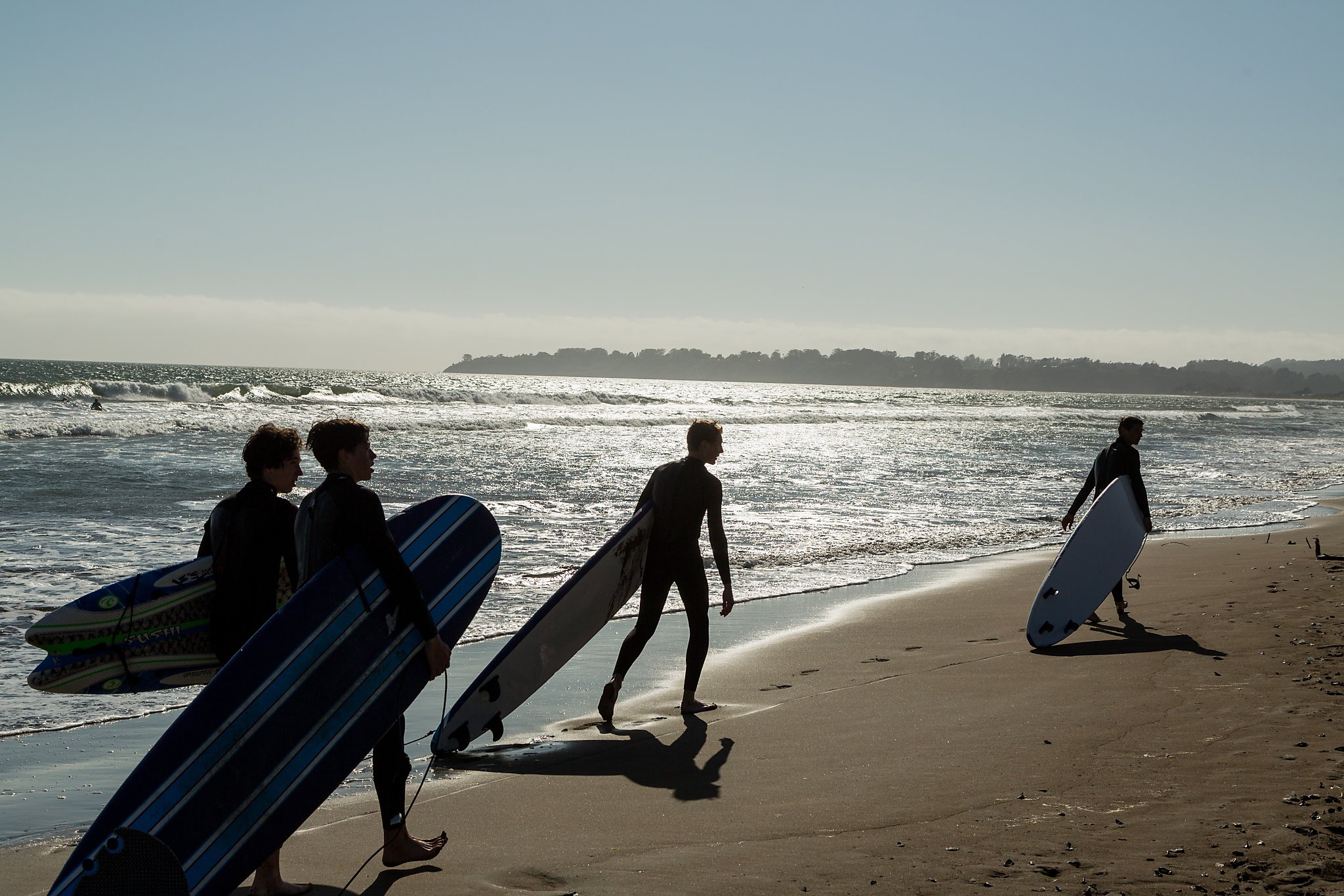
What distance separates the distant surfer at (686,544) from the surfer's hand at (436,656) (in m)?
1.93

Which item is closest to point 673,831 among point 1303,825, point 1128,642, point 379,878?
point 379,878

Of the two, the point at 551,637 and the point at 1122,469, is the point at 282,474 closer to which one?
the point at 551,637

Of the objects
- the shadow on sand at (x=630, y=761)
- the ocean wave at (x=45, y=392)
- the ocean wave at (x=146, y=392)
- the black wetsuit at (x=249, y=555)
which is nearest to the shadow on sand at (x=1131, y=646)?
the shadow on sand at (x=630, y=761)

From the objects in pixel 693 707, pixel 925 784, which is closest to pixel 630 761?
pixel 693 707

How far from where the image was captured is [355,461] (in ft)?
10.0

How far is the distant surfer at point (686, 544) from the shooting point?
5.06 m

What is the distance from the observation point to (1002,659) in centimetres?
593

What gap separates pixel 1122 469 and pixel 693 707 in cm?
400

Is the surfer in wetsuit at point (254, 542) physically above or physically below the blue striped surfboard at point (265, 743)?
above

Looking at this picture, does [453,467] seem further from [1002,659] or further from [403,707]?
[403,707]

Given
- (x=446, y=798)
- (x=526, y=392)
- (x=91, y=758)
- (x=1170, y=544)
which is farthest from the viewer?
(x=526, y=392)

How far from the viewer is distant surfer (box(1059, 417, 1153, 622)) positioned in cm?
721

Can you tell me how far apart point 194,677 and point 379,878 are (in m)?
0.91

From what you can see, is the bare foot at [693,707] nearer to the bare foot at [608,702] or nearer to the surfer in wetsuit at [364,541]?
the bare foot at [608,702]
